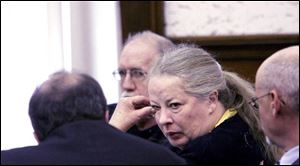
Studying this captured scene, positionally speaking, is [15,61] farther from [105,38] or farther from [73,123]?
[73,123]

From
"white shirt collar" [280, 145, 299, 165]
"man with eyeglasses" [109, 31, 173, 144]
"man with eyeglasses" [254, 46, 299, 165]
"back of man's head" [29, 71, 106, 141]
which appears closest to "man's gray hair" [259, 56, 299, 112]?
"man with eyeglasses" [254, 46, 299, 165]

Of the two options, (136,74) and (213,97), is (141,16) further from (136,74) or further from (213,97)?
(213,97)

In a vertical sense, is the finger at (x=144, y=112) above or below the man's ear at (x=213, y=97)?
A: below

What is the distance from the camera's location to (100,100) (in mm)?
2512

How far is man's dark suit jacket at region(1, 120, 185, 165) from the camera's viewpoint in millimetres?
2400

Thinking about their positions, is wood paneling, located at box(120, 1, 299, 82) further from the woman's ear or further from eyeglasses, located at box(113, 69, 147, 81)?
the woman's ear

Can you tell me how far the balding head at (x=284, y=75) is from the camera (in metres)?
2.50

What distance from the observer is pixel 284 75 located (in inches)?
98.7

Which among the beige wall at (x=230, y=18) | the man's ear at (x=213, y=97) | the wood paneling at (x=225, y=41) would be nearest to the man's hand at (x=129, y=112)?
the man's ear at (x=213, y=97)

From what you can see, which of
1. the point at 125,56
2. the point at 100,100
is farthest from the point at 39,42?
the point at 100,100

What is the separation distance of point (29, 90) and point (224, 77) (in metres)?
1.89

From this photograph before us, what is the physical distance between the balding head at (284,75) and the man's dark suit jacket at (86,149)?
43cm

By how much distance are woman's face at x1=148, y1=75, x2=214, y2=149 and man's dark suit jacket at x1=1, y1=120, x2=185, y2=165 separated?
75 cm

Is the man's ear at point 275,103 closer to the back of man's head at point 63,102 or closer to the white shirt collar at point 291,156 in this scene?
the white shirt collar at point 291,156
